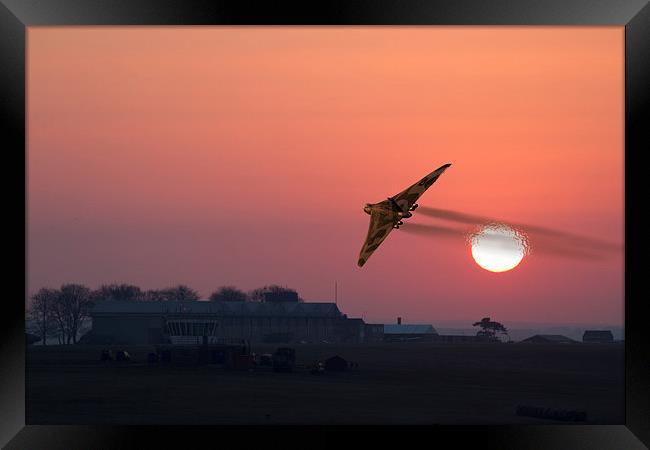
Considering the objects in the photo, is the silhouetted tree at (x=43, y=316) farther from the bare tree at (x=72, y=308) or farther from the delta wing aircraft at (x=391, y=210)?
the delta wing aircraft at (x=391, y=210)

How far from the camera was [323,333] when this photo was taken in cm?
16788

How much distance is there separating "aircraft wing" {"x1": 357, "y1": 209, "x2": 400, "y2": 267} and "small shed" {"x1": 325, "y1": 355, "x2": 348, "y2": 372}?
7527 cm

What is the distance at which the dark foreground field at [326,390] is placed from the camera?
281ft

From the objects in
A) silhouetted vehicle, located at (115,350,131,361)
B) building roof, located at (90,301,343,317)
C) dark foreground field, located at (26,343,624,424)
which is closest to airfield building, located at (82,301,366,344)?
building roof, located at (90,301,343,317)

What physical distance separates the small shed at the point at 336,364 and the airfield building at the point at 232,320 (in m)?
25.9

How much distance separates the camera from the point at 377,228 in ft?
129

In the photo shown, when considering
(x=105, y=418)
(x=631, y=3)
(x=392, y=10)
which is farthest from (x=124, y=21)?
(x=105, y=418)

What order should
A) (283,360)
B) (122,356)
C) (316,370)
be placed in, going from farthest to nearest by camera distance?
(122,356)
(316,370)
(283,360)

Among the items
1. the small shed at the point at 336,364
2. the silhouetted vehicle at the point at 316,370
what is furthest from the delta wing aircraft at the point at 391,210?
the silhouetted vehicle at the point at 316,370

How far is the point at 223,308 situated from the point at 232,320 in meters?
5.51

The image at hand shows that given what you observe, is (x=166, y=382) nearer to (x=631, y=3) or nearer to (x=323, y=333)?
(x=323, y=333)

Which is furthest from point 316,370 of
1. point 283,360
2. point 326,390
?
point 283,360

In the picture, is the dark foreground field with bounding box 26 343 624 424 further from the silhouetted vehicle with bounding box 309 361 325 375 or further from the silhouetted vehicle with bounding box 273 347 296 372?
the silhouetted vehicle with bounding box 273 347 296 372

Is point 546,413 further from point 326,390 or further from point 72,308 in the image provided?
point 72,308
